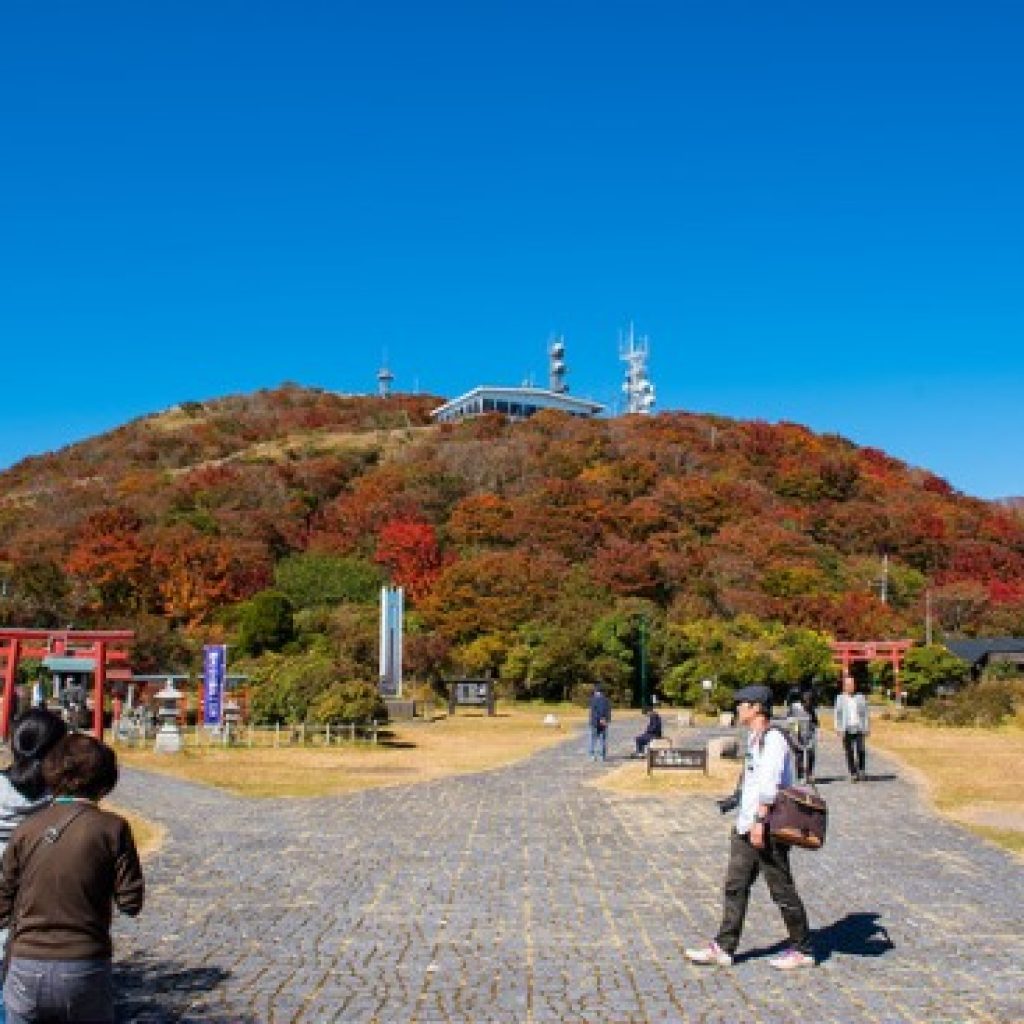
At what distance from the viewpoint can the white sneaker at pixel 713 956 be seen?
632cm

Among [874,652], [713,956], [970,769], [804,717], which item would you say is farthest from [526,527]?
[713,956]

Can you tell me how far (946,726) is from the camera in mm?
31453

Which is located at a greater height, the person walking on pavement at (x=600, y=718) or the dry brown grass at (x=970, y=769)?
the person walking on pavement at (x=600, y=718)

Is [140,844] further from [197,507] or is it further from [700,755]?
[197,507]

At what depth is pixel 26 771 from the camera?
4.14m

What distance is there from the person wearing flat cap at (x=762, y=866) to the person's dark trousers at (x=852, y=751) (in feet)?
35.2

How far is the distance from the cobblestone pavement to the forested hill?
30271 mm

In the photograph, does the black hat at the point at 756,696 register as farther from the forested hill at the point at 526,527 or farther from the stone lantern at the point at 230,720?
the forested hill at the point at 526,527

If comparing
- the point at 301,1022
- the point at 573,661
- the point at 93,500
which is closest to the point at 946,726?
the point at 573,661

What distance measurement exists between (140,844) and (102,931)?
8075 millimetres

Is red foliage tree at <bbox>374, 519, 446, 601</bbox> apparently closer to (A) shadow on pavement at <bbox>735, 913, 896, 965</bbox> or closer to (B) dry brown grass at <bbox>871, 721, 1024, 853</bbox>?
(B) dry brown grass at <bbox>871, 721, 1024, 853</bbox>

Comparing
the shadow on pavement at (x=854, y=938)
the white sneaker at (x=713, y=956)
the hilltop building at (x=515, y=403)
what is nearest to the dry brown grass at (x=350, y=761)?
the shadow on pavement at (x=854, y=938)

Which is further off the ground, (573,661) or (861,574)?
(861,574)

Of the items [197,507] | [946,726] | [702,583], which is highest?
[197,507]
